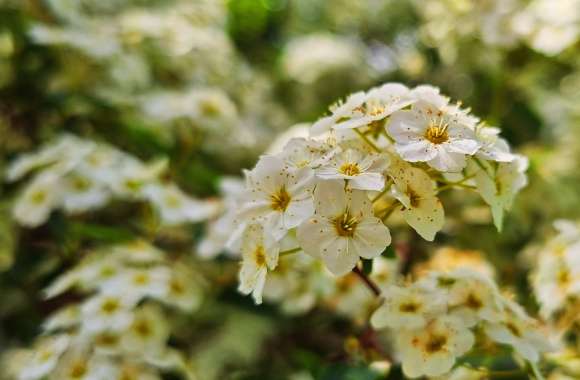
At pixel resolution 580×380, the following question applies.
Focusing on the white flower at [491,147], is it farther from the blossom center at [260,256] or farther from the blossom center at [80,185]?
the blossom center at [80,185]

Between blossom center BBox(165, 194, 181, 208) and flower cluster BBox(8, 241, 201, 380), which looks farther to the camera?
blossom center BBox(165, 194, 181, 208)

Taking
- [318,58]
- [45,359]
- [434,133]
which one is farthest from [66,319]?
[318,58]

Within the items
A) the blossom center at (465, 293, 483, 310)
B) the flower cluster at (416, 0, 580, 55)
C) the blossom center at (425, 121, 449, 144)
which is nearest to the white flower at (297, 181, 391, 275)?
the blossom center at (425, 121, 449, 144)

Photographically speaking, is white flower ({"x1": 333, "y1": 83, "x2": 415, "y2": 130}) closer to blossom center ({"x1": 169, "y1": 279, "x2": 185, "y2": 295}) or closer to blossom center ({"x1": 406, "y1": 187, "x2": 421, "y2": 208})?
blossom center ({"x1": 406, "y1": 187, "x2": 421, "y2": 208})

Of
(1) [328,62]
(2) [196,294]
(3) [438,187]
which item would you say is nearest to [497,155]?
(3) [438,187]

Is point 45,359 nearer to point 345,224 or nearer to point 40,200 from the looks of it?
point 40,200
